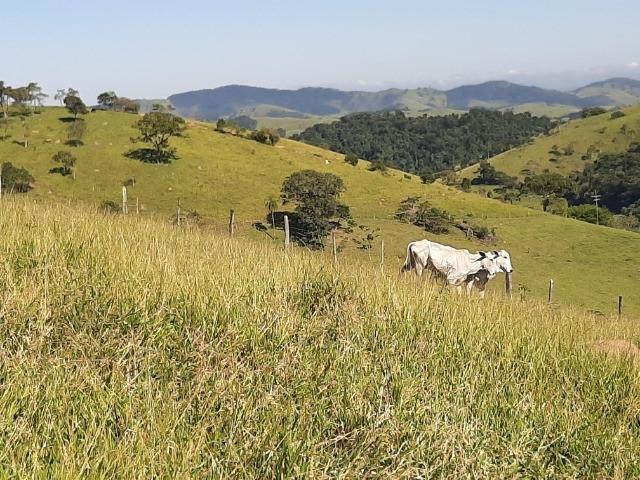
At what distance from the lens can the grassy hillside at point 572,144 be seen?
142500mm

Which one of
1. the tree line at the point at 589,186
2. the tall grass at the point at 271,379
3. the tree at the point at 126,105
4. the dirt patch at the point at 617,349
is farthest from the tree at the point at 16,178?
the tree line at the point at 589,186

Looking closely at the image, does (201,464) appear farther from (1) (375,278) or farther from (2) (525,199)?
(2) (525,199)

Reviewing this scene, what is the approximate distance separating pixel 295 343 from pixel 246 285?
1171mm

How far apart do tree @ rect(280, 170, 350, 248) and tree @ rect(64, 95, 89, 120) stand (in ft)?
127

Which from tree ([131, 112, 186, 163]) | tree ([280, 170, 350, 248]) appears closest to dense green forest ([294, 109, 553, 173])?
tree ([131, 112, 186, 163])

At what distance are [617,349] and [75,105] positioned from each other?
85.2 meters

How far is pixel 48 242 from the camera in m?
6.20

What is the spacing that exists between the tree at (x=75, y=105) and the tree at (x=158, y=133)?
12.8m

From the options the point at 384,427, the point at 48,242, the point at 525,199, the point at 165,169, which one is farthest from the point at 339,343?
the point at 525,199

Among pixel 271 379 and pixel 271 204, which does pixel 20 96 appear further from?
pixel 271 379

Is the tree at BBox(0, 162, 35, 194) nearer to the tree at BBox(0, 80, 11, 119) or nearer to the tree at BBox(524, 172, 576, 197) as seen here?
the tree at BBox(0, 80, 11, 119)

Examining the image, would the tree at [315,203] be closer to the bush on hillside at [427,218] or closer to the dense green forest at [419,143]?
A: the bush on hillside at [427,218]

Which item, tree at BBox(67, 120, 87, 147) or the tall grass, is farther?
tree at BBox(67, 120, 87, 147)

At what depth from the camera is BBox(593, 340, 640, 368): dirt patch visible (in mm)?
5805
